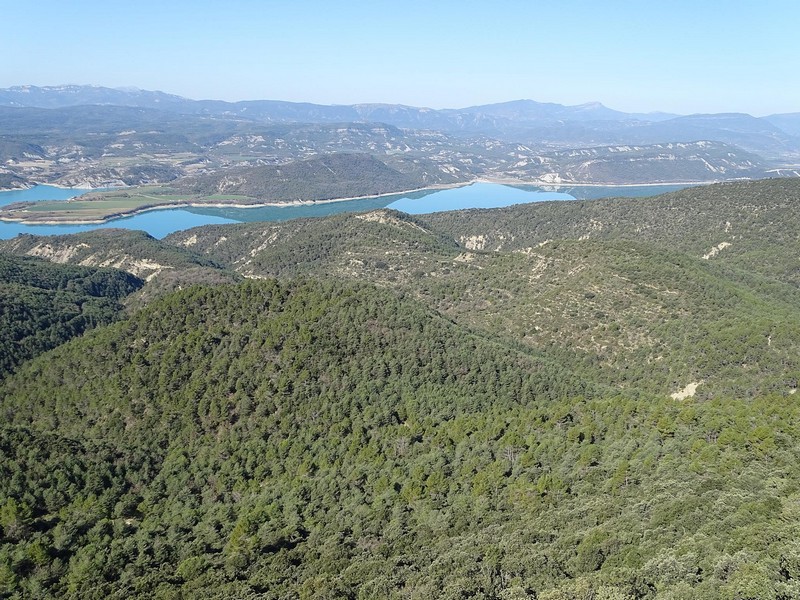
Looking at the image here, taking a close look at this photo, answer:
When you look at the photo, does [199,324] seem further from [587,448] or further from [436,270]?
[436,270]

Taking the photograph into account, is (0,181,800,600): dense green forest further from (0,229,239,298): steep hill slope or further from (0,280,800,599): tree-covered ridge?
(0,229,239,298): steep hill slope

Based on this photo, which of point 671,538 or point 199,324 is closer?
point 671,538

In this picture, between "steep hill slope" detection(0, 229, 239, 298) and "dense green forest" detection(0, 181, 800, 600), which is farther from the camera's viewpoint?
"steep hill slope" detection(0, 229, 239, 298)

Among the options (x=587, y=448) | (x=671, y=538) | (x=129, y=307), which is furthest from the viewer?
(x=129, y=307)

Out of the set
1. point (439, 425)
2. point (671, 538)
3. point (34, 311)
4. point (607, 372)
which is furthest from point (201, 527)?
point (34, 311)

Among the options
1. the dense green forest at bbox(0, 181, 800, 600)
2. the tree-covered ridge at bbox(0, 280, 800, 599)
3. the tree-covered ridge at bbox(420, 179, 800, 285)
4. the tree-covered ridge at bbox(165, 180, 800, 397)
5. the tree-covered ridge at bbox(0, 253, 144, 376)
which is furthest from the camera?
the tree-covered ridge at bbox(420, 179, 800, 285)

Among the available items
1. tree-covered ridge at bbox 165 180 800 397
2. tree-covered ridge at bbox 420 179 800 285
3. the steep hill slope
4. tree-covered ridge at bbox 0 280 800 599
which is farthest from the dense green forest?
the steep hill slope
